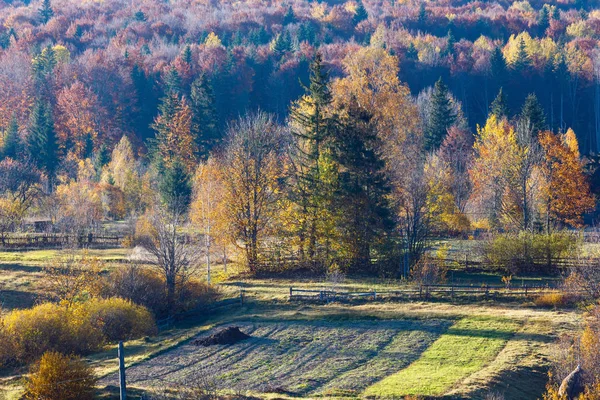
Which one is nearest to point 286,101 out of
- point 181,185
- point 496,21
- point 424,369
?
point 181,185

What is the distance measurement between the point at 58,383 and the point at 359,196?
100 feet

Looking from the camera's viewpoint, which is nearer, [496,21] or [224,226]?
[224,226]

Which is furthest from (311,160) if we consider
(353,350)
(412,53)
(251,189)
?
(412,53)

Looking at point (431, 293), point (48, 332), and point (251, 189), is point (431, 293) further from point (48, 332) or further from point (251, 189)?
point (48, 332)

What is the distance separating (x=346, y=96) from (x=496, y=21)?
111 meters

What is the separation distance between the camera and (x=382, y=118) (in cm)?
6488

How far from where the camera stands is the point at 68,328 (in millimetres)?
37812

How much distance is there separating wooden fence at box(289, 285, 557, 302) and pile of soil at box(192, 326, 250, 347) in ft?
26.6

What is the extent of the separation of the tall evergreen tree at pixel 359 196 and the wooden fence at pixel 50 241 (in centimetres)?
2264

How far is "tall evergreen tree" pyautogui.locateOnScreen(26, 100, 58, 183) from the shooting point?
92.6 m

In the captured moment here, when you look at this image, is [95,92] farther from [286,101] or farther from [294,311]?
[294,311]

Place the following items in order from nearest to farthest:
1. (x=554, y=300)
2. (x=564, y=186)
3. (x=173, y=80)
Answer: (x=554, y=300), (x=564, y=186), (x=173, y=80)

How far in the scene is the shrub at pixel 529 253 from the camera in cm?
5275

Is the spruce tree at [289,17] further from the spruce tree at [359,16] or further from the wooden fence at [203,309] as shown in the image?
the wooden fence at [203,309]
